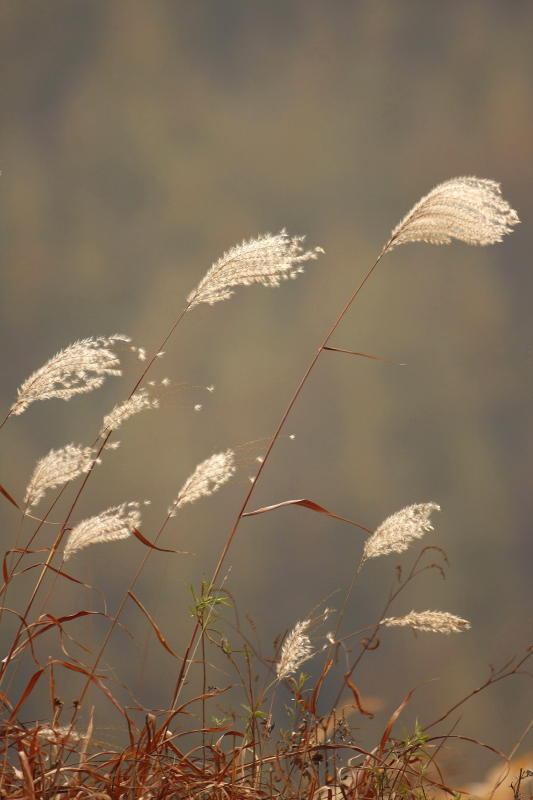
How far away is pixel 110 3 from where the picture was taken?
3.05 meters

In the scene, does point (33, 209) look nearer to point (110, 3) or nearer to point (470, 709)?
point (110, 3)

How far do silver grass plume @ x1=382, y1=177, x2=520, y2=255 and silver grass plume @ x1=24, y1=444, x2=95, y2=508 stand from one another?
780 millimetres

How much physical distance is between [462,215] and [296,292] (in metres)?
1.57

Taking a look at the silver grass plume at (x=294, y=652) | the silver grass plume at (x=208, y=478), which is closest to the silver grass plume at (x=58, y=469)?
the silver grass plume at (x=208, y=478)

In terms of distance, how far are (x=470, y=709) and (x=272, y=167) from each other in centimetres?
234

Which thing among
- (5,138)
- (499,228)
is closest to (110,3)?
(5,138)

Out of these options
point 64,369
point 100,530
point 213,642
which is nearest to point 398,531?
point 213,642

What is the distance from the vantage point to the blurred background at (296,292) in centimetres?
281

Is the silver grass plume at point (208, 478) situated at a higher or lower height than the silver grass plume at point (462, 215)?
lower

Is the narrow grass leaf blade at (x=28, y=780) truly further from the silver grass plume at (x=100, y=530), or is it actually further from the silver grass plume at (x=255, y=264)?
the silver grass plume at (x=255, y=264)

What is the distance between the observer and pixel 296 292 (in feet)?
10.0

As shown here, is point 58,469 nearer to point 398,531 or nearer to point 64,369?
point 64,369

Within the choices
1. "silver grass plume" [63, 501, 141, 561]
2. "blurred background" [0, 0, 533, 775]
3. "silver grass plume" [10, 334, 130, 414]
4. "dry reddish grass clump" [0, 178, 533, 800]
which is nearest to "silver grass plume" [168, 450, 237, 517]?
"dry reddish grass clump" [0, 178, 533, 800]

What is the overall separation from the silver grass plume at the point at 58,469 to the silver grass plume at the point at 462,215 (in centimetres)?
78
